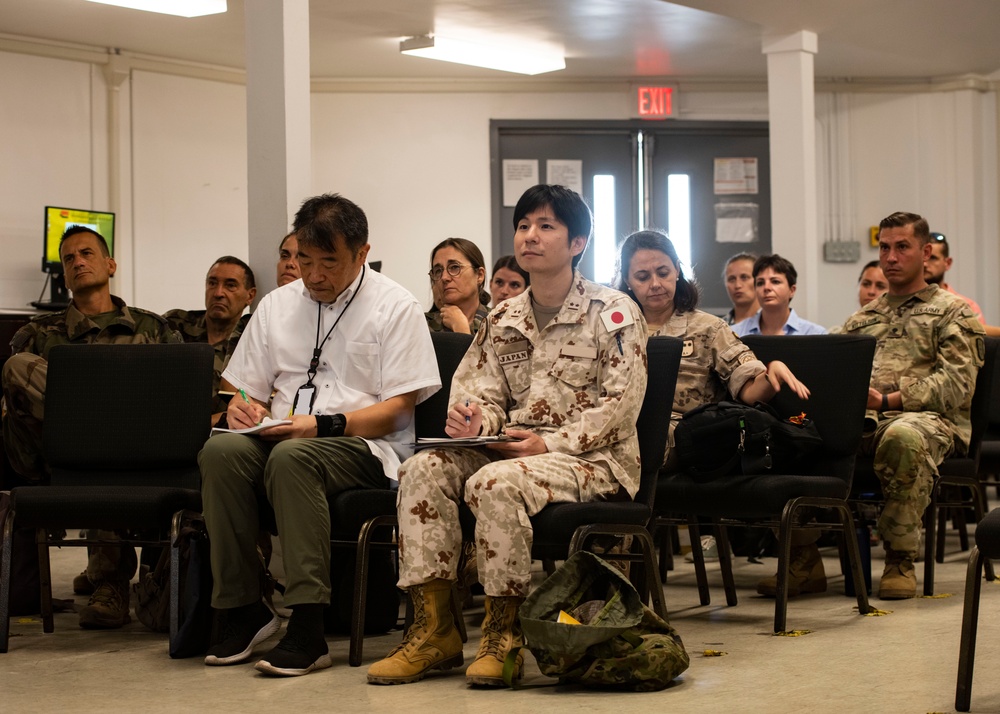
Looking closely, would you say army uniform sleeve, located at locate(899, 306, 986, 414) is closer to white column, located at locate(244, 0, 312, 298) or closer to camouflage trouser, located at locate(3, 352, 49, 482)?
white column, located at locate(244, 0, 312, 298)

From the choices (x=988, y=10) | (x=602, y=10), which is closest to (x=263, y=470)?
(x=602, y=10)

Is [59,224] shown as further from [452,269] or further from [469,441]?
[469,441]

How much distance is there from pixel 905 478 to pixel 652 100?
5467mm

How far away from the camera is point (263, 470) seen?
3195 millimetres

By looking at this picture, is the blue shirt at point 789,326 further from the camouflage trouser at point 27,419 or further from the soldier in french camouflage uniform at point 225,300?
the camouflage trouser at point 27,419

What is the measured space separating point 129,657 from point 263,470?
666mm

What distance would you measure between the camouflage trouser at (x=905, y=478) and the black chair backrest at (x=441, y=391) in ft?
5.02

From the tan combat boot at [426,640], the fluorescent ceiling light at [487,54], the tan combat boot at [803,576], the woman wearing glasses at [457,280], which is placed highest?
the fluorescent ceiling light at [487,54]

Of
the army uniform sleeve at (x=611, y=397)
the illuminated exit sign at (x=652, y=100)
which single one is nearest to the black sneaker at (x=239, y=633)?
Result: the army uniform sleeve at (x=611, y=397)

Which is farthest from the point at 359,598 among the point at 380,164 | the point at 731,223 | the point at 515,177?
the point at 731,223

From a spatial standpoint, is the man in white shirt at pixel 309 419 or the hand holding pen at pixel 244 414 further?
the hand holding pen at pixel 244 414

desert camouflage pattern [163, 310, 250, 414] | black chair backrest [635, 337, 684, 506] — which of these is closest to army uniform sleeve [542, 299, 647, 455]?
black chair backrest [635, 337, 684, 506]

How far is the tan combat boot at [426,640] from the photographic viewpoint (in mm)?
2904

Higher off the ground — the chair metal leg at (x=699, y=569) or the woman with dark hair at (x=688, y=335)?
the woman with dark hair at (x=688, y=335)
